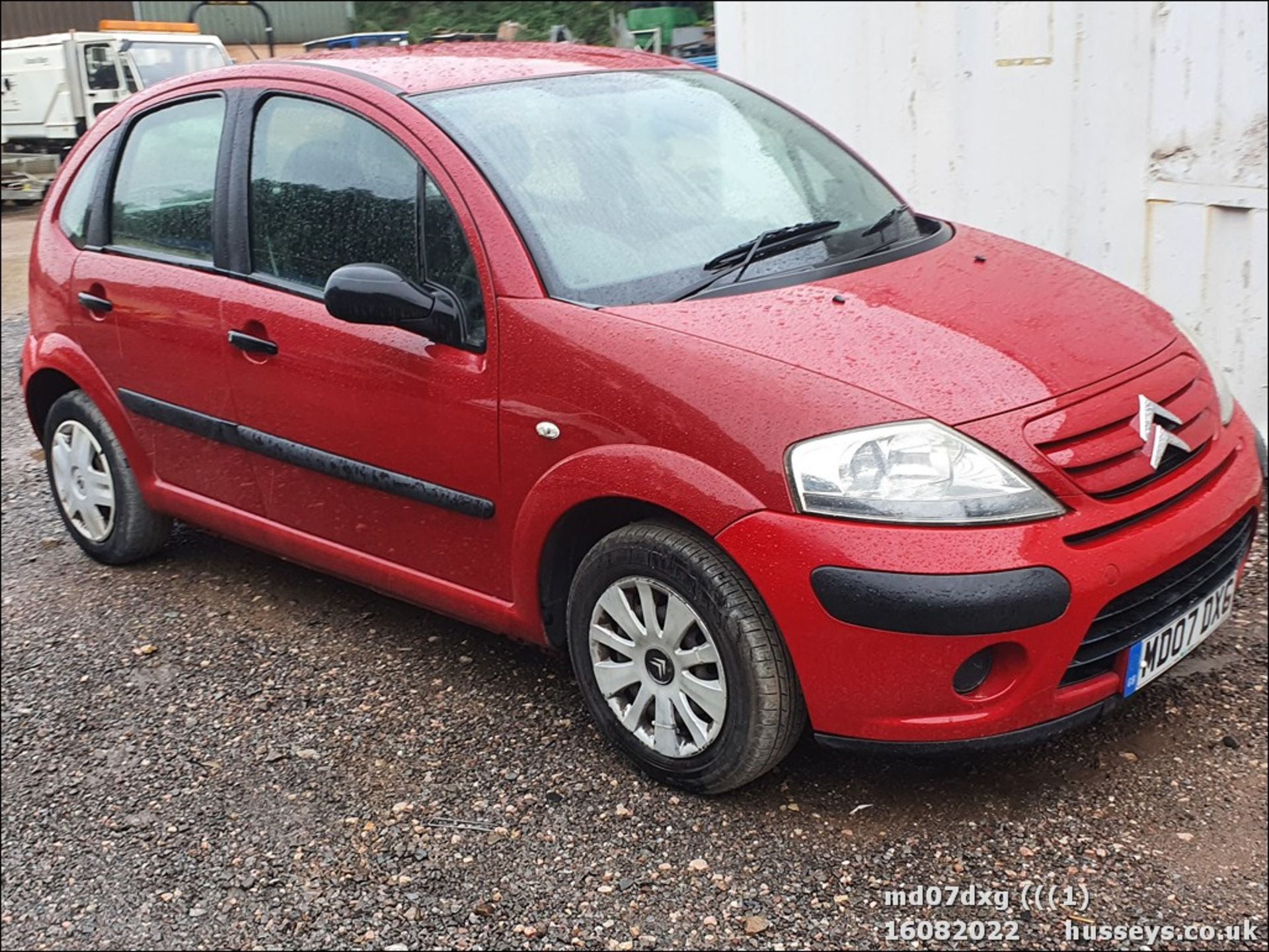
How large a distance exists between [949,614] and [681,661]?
65 centimetres

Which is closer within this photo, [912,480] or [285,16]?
[912,480]

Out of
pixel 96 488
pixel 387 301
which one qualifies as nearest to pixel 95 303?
pixel 96 488

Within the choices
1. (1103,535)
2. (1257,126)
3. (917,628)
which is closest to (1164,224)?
(1257,126)

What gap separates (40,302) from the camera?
15.3 feet

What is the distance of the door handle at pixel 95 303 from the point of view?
4.31 meters

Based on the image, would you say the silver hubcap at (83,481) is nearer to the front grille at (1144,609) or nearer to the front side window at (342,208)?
the front side window at (342,208)

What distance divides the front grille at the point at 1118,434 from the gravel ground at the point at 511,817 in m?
0.73

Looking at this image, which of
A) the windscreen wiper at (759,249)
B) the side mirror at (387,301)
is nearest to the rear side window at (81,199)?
the side mirror at (387,301)

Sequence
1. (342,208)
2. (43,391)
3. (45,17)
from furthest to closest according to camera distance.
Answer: (45,17) < (43,391) < (342,208)

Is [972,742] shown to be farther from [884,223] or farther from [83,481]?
[83,481]

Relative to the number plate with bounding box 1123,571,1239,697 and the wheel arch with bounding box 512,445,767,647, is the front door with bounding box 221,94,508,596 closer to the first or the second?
the wheel arch with bounding box 512,445,767,647

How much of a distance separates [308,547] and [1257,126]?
341cm

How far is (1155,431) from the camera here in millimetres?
2916

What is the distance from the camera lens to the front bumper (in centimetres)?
262
